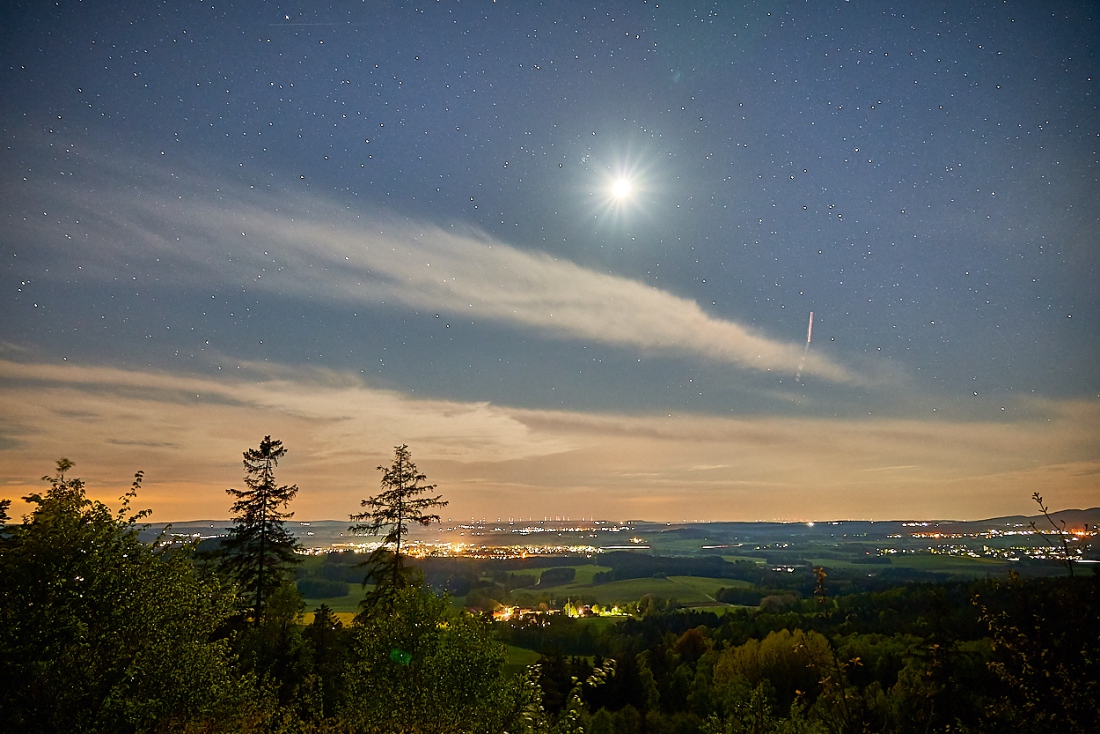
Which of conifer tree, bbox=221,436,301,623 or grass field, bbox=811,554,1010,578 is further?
grass field, bbox=811,554,1010,578

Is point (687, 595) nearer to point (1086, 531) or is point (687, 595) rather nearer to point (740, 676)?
point (740, 676)

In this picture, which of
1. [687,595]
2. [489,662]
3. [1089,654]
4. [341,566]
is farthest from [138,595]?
[687,595]

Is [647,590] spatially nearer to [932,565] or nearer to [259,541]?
[932,565]

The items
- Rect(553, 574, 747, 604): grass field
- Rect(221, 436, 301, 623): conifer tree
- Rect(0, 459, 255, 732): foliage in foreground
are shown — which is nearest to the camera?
Rect(0, 459, 255, 732): foliage in foreground

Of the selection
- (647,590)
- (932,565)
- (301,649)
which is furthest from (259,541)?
(932,565)

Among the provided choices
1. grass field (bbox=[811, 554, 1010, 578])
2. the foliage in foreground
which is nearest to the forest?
the foliage in foreground

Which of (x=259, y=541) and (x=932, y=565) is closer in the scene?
(x=259, y=541)

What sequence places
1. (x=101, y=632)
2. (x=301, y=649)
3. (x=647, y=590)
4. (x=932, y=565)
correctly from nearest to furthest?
(x=101, y=632), (x=301, y=649), (x=932, y=565), (x=647, y=590)

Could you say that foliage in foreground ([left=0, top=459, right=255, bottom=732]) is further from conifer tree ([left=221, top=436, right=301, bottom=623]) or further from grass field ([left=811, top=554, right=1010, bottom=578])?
grass field ([left=811, top=554, right=1010, bottom=578])

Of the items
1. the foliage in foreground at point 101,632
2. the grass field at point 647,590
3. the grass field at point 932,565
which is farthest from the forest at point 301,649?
the grass field at point 932,565

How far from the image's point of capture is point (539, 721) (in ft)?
50.4

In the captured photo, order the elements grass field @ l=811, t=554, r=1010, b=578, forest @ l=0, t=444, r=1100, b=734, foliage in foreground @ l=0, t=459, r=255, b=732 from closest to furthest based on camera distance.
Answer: forest @ l=0, t=444, r=1100, b=734 → foliage in foreground @ l=0, t=459, r=255, b=732 → grass field @ l=811, t=554, r=1010, b=578

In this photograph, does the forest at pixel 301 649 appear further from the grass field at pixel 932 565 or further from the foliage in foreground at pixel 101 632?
the grass field at pixel 932 565

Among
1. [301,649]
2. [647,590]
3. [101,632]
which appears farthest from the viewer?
[647,590]
